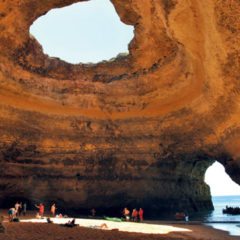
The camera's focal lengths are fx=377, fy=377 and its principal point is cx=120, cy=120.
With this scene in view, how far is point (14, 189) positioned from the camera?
21.9 meters

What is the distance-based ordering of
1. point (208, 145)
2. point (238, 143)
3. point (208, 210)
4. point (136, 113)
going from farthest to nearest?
1. point (208, 210)
2. point (136, 113)
3. point (208, 145)
4. point (238, 143)

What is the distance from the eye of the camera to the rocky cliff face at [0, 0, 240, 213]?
19.5 metres

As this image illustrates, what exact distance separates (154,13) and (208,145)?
8086 millimetres

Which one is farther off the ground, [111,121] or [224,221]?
[111,121]

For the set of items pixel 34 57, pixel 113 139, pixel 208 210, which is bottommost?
pixel 208 210

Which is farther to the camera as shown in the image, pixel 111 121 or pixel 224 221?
pixel 224 221

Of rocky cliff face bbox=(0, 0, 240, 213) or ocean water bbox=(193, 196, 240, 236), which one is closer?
ocean water bbox=(193, 196, 240, 236)

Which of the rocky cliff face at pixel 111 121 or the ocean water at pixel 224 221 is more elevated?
the rocky cliff face at pixel 111 121

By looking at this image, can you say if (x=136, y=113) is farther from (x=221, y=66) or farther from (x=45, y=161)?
(x=221, y=66)

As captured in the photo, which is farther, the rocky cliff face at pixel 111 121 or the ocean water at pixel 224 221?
the rocky cliff face at pixel 111 121

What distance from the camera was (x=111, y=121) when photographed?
23.0m

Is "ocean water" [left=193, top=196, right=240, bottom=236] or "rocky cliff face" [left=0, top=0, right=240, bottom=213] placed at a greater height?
"rocky cliff face" [left=0, top=0, right=240, bottom=213]

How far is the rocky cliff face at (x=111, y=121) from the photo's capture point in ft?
63.9

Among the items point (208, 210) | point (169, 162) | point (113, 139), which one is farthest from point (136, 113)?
point (208, 210)
